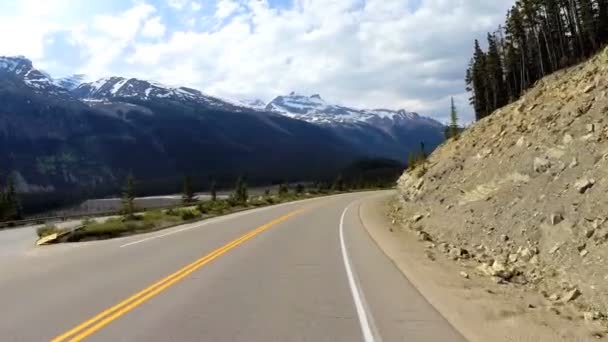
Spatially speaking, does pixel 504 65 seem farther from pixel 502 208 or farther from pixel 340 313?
pixel 340 313

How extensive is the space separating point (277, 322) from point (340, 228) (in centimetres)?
1883

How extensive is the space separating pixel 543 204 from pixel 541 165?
100 inches

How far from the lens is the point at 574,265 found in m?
11.2

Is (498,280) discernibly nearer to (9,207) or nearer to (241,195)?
(241,195)

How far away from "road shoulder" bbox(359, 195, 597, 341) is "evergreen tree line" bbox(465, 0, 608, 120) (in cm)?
4466

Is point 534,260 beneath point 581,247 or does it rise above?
beneath

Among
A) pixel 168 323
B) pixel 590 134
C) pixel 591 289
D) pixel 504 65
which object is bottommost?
pixel 591 289

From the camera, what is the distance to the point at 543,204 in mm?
14844

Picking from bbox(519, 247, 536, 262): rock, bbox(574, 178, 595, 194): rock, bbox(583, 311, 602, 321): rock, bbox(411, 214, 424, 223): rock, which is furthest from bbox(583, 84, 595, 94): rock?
bbox(583, 311, 602, 321): rock

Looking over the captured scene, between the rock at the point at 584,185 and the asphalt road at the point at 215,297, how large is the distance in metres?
4.50

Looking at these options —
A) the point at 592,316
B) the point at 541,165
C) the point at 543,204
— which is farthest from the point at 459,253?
the point at 592,316

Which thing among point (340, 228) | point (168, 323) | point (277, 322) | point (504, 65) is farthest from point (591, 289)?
point (504, 65)

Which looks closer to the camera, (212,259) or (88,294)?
(88,294)

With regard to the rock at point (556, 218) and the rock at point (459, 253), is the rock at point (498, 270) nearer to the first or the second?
the rock at point (556, 218)
